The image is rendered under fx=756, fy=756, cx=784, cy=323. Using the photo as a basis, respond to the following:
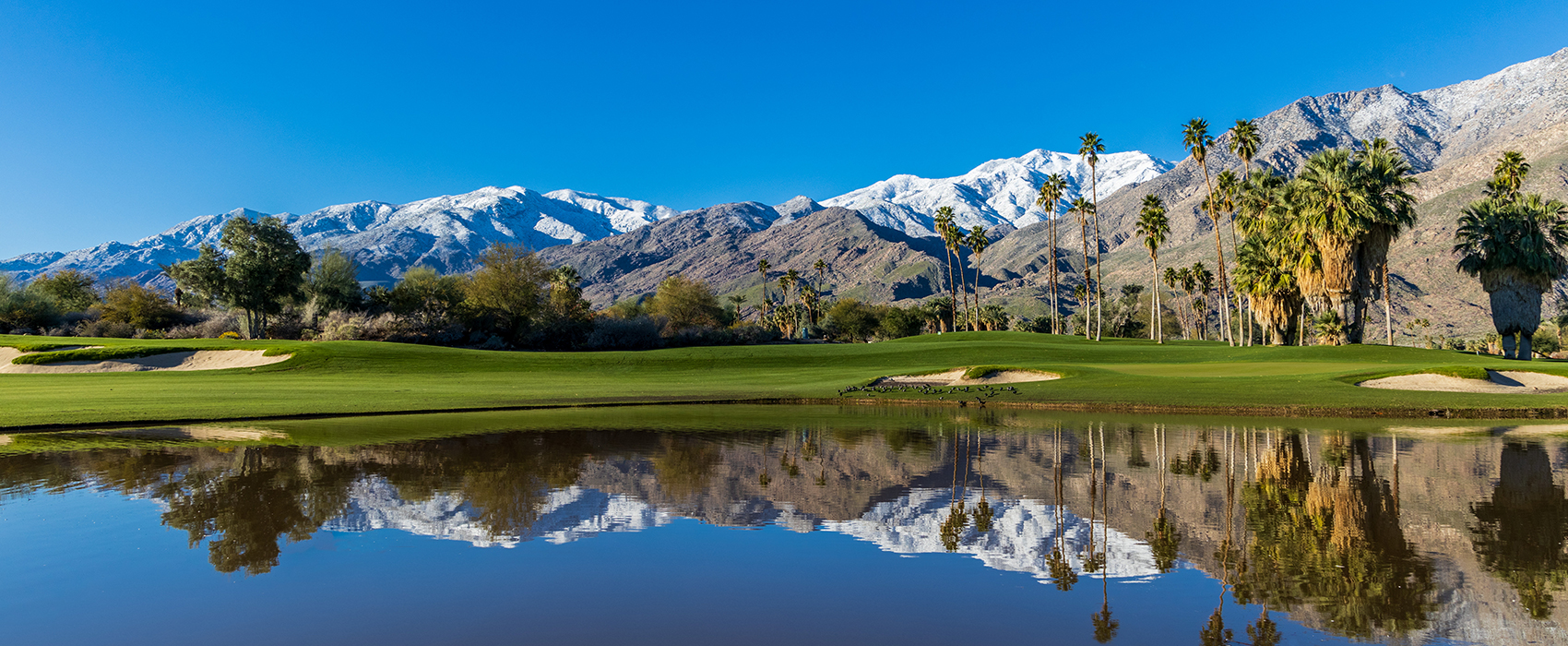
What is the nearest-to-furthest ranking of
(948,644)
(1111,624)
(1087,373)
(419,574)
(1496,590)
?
(948,644)
(1111,624)
(1496,590)
(419,574)
(1087,373)

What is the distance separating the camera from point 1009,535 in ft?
32.6

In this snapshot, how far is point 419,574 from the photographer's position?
8.34 metres

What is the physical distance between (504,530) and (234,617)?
3.43 meters

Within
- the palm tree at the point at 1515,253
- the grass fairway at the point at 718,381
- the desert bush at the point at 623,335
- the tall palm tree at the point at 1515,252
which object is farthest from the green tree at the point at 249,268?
the tall palm tree at the point at 1515,252

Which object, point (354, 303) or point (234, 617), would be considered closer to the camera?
point (234, 617)

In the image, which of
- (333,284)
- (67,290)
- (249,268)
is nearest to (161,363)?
(249,268)

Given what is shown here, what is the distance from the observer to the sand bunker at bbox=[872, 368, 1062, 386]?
3716cm

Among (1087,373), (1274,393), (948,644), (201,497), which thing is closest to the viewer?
(948,644)

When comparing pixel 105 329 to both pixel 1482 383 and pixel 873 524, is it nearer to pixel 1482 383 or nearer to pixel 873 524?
pixel 873 524

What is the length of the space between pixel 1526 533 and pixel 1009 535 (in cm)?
642

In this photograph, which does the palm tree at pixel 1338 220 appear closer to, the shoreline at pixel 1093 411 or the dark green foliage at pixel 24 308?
the shoreline at pixel 1093 411

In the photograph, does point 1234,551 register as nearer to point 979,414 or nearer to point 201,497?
point 201,497

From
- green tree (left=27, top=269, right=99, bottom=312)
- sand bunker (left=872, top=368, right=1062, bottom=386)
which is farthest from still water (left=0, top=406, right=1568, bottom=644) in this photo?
green tree (left=27, top=269, right=99, bottom=312)

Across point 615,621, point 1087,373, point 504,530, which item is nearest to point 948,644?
point 615,621
